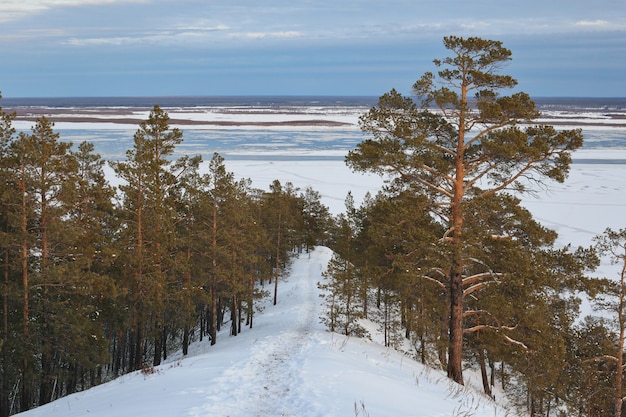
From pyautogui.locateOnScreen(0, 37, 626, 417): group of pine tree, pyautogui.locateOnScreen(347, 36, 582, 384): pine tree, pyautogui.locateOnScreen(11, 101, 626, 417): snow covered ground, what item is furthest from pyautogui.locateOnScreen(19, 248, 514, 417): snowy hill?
pyautogui.locateOnScreen(347, 36, 582, 384): pine tree

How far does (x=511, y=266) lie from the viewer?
15.4 meters

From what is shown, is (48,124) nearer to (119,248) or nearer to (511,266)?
(119,248)

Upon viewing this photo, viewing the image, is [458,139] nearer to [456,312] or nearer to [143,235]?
[456,312]

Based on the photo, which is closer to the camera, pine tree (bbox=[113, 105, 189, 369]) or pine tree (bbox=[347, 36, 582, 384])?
pine tree (bbox=[347, 36, 582, 384])

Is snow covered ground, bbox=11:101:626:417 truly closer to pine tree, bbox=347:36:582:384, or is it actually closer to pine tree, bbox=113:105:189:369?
pine tree, bbox=347:36:582:384

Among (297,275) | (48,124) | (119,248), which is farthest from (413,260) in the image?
(297,275)

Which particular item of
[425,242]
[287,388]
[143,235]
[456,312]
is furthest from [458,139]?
[143,235]

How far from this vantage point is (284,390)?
11.3 metres


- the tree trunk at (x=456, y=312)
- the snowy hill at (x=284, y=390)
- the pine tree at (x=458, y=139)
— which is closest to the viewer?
the snowy hill at (x=284, y=390)

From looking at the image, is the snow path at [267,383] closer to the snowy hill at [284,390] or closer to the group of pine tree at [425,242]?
the snowy hill at [284,390]

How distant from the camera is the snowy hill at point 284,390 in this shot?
9.96m

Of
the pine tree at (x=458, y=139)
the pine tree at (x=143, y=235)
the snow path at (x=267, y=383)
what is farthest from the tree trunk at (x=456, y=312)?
the pine tree at (x=143, y=235)

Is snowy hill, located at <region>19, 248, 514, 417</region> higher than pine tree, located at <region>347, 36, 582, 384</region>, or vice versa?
pine tree, located at <region>347, 36, 582, 384</region>

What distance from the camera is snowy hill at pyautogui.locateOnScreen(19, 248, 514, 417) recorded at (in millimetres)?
9961
